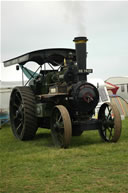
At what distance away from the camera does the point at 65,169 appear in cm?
423

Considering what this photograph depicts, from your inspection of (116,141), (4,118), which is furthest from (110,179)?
(4,118)

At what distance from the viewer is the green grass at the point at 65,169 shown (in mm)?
3455

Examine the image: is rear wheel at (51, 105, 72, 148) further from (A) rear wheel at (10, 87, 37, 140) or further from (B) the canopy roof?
(B) the canopy roof

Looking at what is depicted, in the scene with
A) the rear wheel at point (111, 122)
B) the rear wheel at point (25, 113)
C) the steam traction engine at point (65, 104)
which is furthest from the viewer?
the rear wheel at point (25, 113)

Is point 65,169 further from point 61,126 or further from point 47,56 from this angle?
point 47,56

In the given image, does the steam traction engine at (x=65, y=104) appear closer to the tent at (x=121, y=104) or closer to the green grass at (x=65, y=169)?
the green grass at (x=65, y=169)

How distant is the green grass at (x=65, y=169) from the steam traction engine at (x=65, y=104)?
425 mm

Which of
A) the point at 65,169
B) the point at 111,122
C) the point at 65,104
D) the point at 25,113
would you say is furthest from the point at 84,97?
the point at 65,169

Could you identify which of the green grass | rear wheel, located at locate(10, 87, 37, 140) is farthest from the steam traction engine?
the green grass

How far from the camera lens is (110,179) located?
3.64m

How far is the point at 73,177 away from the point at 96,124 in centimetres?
240

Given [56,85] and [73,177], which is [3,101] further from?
[73,177]

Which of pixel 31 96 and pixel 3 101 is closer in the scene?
pixel 31 96

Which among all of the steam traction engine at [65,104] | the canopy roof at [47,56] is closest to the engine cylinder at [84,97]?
the steam traction engine at [65,104]
